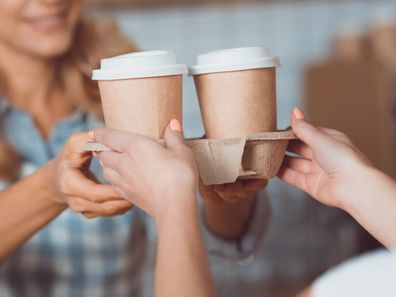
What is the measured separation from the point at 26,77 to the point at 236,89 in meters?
0.70

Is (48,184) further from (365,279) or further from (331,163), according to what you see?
(365,279)

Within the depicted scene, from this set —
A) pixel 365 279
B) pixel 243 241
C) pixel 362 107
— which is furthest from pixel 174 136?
pixel 362 107

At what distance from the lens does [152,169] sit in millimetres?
778

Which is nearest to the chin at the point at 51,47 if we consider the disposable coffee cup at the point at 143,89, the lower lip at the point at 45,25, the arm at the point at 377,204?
the lower lip at the point at 45,25

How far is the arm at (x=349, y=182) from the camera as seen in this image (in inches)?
34.8

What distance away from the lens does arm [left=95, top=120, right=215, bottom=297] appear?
2.35ft

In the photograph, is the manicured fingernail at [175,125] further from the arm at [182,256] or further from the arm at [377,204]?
the arm at [377,204]

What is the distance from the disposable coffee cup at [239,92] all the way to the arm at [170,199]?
0.34 ft

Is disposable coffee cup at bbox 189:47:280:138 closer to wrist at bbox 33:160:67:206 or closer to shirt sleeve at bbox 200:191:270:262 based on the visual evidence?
wrist at bbox 33:160:67:206

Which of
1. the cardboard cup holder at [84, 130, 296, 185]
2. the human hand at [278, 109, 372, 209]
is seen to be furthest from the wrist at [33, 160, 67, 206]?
the human hand at [278, 109, 372, 209]

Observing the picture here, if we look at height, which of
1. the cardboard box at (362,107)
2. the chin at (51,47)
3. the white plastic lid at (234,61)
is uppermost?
the white plastic lid at (234,61)

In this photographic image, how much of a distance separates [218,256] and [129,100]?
1.64ft

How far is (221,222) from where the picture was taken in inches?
50.9

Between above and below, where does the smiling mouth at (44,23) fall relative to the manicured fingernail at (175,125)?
above
